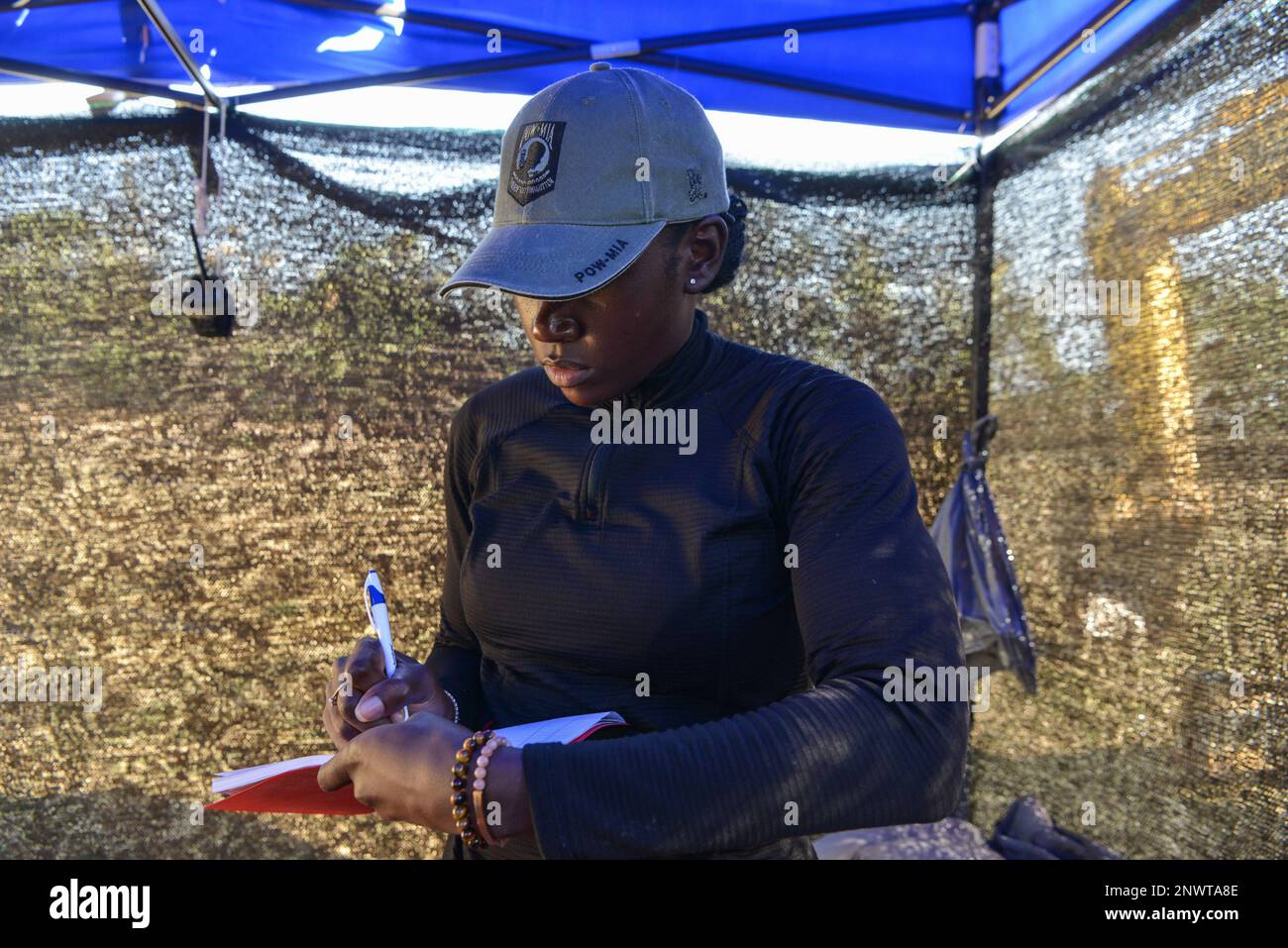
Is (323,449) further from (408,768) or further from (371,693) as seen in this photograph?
(408,768)

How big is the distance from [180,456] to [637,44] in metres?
2.26

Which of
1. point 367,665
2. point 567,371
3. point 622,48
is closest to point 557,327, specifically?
point 567,371

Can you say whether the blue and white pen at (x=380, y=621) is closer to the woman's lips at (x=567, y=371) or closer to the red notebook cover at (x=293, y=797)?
the red notebook cover at (x=293, y=797)

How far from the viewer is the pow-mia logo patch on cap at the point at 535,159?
1.28 meters

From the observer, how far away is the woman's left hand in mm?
1025

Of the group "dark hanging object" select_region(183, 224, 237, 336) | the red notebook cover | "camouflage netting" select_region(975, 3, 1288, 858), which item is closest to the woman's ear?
the red notebook cover

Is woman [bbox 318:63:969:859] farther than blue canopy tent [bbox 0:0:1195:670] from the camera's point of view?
No

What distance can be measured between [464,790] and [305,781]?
37 cm

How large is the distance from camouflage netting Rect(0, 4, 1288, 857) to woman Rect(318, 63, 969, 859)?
2.29 m

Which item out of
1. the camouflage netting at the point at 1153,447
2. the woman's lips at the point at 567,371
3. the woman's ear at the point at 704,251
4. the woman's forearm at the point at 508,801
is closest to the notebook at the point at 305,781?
the woman's forearm at the point at 508,801

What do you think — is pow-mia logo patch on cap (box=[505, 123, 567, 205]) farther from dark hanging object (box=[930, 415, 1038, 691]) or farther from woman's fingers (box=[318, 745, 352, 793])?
dark hanging object (box=[930, 415, 1038, 691])

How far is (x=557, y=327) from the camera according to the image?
1318 millimetres

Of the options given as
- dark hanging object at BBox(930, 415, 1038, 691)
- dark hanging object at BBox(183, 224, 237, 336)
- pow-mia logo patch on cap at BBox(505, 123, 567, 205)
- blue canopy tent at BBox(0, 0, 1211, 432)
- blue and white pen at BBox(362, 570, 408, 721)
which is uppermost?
blue canopy tent at BBox(0, 0, 1211, 432)
